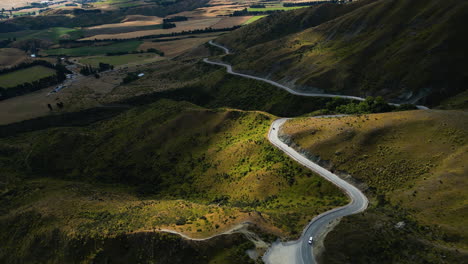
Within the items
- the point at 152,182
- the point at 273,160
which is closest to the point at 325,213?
the point at 273,160

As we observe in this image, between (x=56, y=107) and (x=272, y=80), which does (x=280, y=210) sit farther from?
(x=56, y=107)

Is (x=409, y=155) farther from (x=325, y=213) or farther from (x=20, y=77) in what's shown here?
(x=20, y=77)

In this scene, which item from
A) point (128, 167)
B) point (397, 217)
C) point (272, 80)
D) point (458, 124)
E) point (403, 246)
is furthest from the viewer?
point (272, 80)

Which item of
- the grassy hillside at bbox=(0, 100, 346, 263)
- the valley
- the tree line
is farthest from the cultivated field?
the tree line

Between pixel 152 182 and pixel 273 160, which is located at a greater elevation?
pixel 273 160

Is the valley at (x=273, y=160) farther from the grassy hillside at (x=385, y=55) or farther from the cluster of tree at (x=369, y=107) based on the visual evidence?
the grassy hillside at (x=385, y=55)

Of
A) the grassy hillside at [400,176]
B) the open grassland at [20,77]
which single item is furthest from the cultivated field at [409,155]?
the open grassland at [20,77]

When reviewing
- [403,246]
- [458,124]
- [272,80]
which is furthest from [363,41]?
[403,246]

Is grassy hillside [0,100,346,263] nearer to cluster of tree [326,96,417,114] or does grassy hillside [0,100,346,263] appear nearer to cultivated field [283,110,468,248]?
cultivated field [283,110,468,248]
